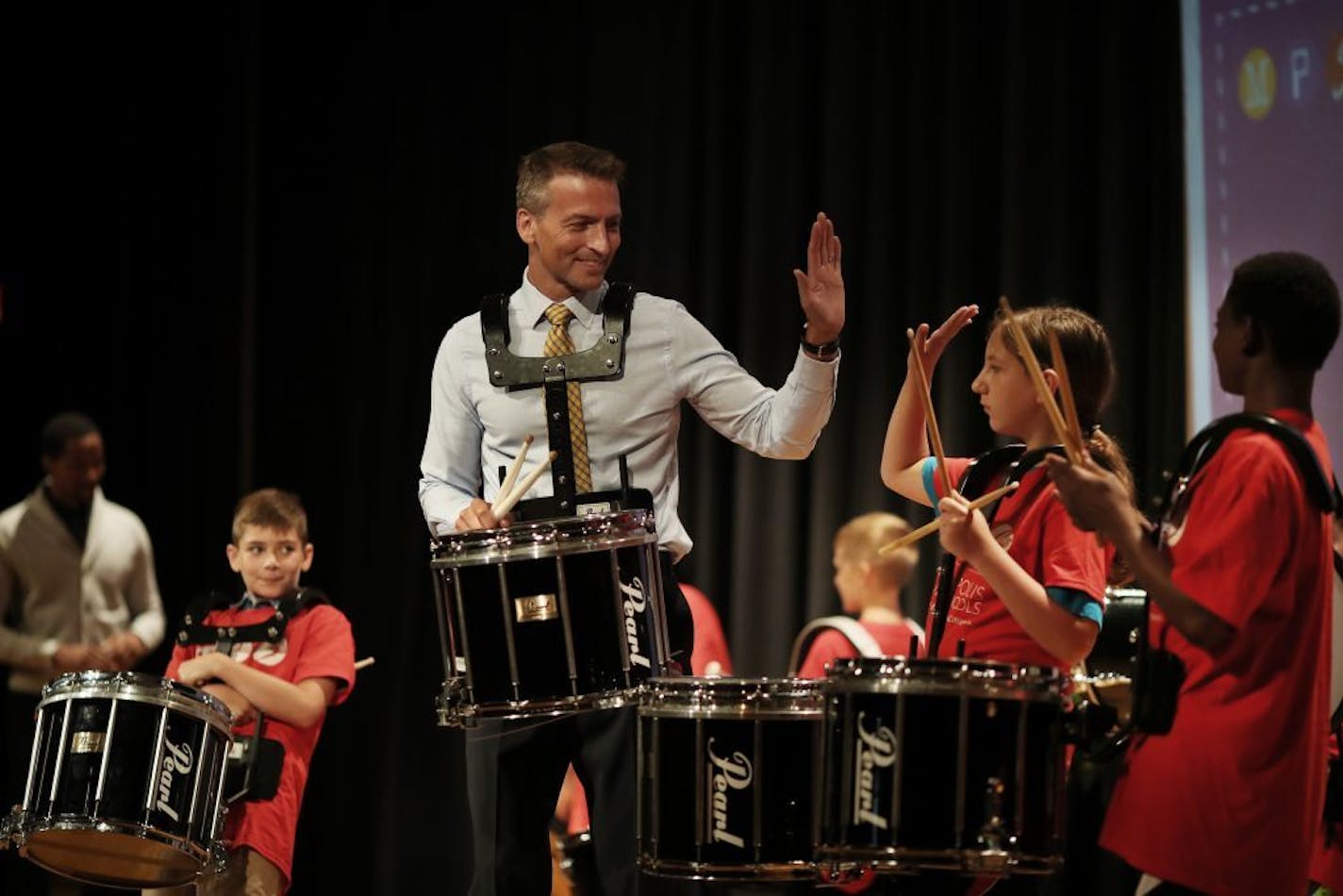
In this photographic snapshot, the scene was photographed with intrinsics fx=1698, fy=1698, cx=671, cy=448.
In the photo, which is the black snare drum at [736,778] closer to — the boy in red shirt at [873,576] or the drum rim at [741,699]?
the drum rim at [741,699]

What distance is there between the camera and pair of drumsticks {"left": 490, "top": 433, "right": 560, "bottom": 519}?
10.7 feet

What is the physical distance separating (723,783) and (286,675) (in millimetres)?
1756

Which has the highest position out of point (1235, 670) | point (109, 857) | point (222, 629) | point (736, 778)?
point (1235, 670)

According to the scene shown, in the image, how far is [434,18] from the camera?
6.68 meters

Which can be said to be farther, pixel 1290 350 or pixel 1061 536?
pixel 1061 536

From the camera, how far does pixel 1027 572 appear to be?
3020 mm

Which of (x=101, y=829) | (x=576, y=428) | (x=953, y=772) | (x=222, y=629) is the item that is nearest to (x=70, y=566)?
(x=222, y=629)

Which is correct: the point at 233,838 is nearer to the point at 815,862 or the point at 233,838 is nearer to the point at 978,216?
the point at 815,862

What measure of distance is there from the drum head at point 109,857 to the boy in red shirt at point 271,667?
109 millimetres

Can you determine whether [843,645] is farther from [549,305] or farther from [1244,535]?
[1244,535]

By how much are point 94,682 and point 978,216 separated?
3.31 metres

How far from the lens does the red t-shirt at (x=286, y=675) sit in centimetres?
409

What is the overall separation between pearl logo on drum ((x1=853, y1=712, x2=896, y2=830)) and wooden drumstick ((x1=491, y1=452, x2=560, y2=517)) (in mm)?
931

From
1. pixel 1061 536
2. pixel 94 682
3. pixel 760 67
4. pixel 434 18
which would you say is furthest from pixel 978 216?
pixel 94 682
